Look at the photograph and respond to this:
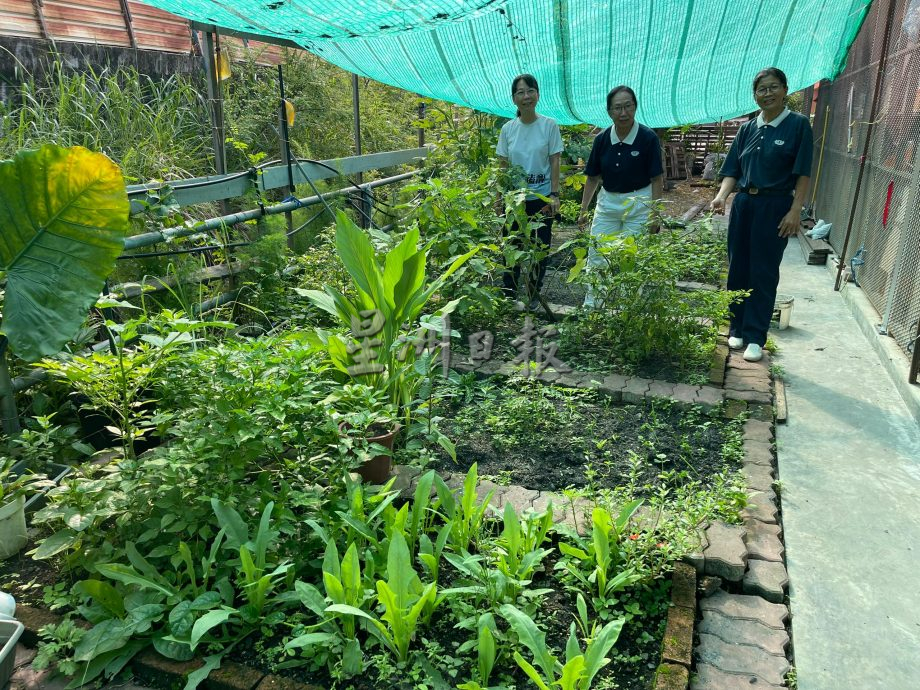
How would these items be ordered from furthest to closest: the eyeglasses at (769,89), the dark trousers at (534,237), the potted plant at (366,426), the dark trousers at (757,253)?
the dark trousers at (534,237) < the dark trousers at (757,253) < the eyeglasses at (769,89) < the potted plant at (366,426)

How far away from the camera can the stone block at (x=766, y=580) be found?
2050 mm

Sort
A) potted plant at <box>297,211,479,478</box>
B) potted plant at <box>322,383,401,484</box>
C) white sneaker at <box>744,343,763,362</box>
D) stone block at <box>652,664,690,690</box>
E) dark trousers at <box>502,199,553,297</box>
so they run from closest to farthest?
stone block at <box>652,664,690,690</box> < potted plant at <box>322,383,401,484</box> < potted plant at <box>297,211,479,478</box> < white sneaker at <box>744,343,763,362</box> < dark trousers at <box>502,199,553,297</box>

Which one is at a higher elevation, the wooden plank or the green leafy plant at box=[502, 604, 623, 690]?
the green leafy plant at box=[502, 604, 623, 690]

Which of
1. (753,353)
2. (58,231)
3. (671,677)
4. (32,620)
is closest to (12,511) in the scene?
(32,620)

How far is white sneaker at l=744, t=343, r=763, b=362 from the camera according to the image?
3.93m

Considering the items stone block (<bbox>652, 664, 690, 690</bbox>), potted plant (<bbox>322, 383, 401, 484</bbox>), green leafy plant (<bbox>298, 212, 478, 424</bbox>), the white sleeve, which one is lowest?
stone block (<bbox>652, 664, 690, 690</bbox>)

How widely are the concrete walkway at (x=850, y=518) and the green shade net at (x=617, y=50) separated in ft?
6.53

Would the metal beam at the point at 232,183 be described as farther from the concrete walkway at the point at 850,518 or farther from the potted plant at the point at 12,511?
the concrete walkway at the point at 850,518

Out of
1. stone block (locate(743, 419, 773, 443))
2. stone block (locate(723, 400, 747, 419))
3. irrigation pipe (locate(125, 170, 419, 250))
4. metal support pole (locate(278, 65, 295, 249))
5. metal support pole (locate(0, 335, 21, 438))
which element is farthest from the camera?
metal support pole (locate(278, 65, 295, 249))

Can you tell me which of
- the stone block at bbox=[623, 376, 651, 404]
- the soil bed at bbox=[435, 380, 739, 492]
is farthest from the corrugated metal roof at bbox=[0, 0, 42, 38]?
the stone block at bbox=[623, 376, 651, 404]

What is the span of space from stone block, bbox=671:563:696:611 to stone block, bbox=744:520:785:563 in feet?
1.04

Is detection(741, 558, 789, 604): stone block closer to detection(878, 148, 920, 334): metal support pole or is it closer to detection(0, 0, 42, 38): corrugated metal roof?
detection(878, 148, 920, 334): metal support pole

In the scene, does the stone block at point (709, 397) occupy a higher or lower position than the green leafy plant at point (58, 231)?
lower

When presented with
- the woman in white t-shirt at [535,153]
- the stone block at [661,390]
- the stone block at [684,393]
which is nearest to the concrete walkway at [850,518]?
the stone block at [684,393]
